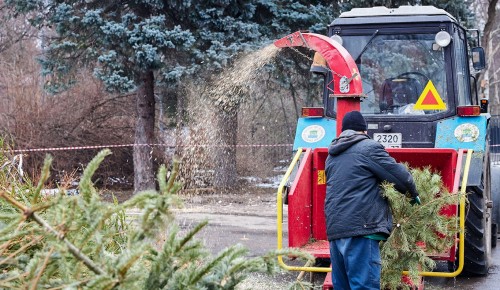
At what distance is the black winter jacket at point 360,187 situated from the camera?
17.4 feet

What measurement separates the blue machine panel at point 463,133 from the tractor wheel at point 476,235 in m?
0.46

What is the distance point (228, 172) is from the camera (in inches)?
632

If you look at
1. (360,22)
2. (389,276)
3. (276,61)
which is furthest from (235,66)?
(389,276)

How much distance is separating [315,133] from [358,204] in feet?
8.46

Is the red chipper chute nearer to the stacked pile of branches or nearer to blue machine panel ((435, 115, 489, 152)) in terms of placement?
blue machine panel ((435, 115, 489, 152))

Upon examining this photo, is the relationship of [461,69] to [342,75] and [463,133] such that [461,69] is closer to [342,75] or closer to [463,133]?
[463,133]

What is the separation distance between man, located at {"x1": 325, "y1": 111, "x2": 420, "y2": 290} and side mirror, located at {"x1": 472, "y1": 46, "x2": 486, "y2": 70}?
11.0ft

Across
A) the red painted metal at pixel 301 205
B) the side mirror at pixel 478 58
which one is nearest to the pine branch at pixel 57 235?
the red painted metal at pixel 301 205

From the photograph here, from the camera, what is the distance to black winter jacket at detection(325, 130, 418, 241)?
17.4 ft

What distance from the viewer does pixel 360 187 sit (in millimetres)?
5348

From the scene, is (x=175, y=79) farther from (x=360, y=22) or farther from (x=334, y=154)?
(x=334, y=154)

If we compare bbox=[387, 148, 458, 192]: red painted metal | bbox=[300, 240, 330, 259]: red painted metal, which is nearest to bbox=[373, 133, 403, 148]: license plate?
bbox=[387, 148, 458, 192]: red painted metal

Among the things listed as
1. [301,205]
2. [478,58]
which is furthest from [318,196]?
[478,58]

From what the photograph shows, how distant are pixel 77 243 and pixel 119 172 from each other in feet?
47.4
